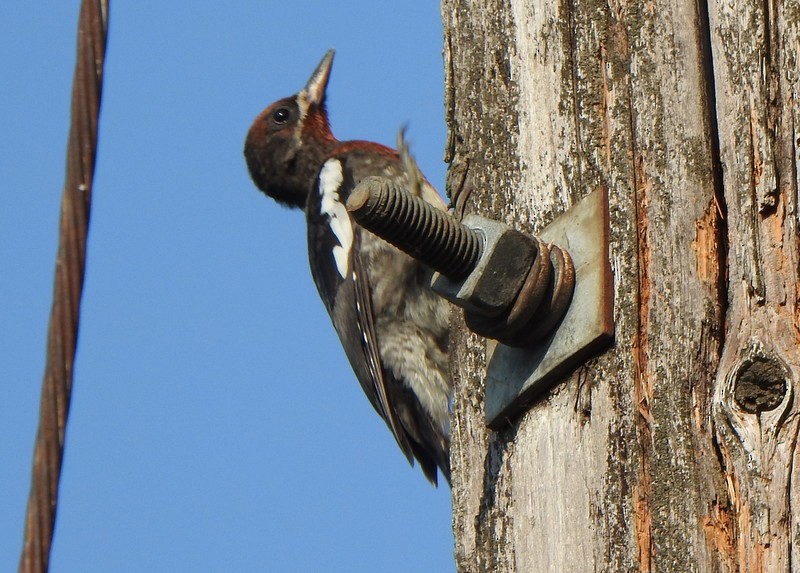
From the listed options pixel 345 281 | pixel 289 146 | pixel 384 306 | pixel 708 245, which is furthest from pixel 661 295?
pixel 289 146

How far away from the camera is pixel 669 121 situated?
1.49 m

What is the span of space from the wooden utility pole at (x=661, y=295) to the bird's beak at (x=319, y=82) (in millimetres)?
3660

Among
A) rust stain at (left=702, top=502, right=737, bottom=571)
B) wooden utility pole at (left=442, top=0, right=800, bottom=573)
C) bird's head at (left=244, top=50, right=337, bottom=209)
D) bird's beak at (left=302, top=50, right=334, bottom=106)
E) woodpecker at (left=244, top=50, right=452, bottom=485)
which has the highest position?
bird's beak at (left=302, top=50, right=334, bottom=106)

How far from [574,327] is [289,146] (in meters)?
3.73

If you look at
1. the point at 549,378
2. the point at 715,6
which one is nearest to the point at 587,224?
the point at 549,378

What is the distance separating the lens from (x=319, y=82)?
546cm

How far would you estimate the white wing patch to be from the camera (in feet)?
14.2

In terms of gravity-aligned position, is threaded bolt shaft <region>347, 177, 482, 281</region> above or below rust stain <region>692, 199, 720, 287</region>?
above

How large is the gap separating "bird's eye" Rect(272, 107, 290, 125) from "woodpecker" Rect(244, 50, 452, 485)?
41 cm

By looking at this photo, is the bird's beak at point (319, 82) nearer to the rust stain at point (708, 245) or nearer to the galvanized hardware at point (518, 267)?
the galvanized hardware at point (518, 267)

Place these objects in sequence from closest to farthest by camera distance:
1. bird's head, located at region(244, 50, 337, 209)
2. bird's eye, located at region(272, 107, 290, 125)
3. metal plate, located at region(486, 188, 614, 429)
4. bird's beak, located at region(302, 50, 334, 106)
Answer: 1. metal plate, located at region(486, 188, 614, 429)
2. bird's head, located at region(244, 50, 337, 209)
3. bird's eye, located at region(272, 107, 290, 125)
4. bird's beak, located at region(302, 50, 334, 106)

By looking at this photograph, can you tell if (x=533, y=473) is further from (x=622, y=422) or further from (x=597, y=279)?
(x=597, y=279)

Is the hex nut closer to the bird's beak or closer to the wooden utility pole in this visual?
the wooden utility pole

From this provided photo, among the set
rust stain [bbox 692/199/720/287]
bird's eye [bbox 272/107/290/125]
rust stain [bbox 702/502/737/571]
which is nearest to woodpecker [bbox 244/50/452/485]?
bird's eye [bbox 272/107/290/125]
